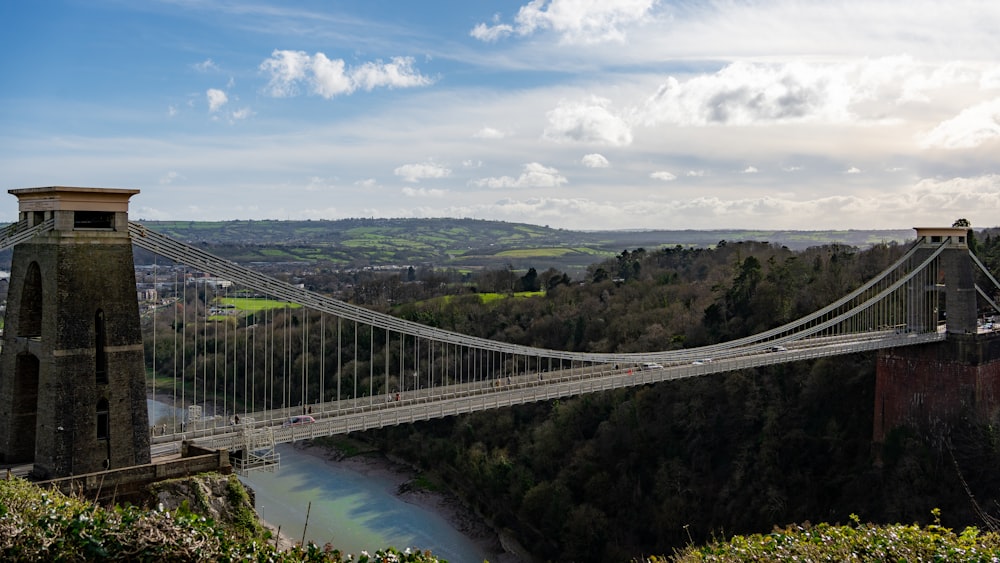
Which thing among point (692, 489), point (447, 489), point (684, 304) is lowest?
point (447, 489)

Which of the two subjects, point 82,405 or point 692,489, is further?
point 692,489

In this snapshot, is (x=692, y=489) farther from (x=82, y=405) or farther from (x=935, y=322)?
(x=82, y=405)

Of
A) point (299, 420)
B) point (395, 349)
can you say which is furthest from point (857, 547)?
point (395, 349)

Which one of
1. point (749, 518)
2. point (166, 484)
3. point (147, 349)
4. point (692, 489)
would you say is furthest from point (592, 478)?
point (147, 349)

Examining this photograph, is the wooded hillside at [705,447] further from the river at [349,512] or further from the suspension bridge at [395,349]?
the river at [349,512]

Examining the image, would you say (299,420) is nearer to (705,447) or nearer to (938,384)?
(705,447)

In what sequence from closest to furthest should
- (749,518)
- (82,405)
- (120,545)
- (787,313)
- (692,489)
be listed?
(120,545) < (82,405) < (749,518) < (692,489) < (787,313)
